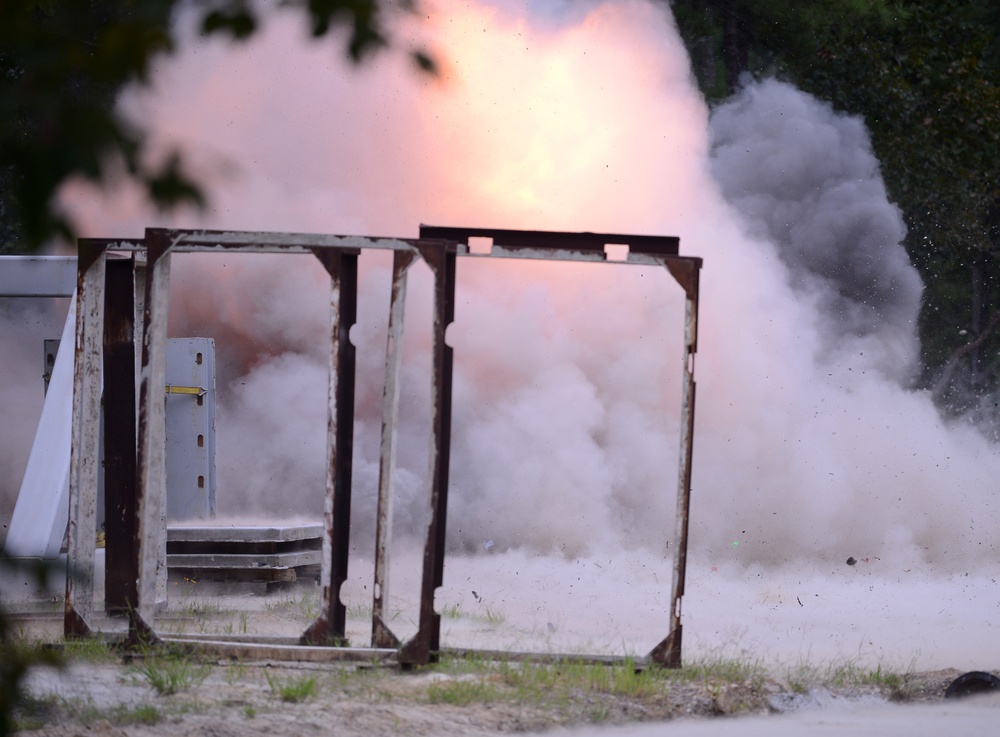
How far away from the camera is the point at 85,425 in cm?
736

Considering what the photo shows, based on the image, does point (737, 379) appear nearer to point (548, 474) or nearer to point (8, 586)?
point (548, 474)

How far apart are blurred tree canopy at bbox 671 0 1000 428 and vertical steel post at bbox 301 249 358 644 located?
14.3 metres

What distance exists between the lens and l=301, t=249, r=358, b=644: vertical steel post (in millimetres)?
6887

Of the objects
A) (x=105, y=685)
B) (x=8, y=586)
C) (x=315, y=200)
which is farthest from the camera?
(x=315, y=200)

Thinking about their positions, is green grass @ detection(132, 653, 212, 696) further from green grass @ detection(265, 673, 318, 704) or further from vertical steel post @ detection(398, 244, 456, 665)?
vertical steel post @ detection(398, 244, 456, 665)

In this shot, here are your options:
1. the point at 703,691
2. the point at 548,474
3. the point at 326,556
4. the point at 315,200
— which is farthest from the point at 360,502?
the point at 703,691

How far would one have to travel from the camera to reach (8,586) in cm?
936

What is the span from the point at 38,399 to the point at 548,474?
228 inches

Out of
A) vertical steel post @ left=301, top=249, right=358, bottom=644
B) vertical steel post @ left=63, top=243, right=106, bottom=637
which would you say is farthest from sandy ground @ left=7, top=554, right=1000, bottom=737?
vertical steel post @ left=63, top=243, right=106, bottom=637

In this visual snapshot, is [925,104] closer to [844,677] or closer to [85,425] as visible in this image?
[844,677]

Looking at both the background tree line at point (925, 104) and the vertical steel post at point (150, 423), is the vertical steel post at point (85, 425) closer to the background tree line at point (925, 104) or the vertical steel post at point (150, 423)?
the vertical steel post at point (150, 423)

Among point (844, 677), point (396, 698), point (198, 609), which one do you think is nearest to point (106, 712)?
point (396, 698)

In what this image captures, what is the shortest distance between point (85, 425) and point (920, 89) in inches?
634

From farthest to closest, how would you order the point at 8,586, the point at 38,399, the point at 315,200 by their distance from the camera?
the point at 38,399 < the point at 315,200 < the point at 8,586
